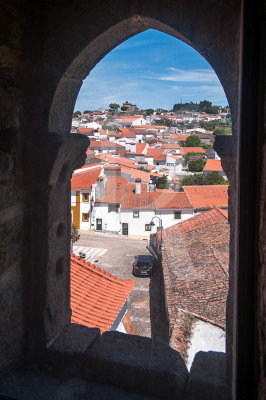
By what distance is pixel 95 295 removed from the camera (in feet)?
12.3

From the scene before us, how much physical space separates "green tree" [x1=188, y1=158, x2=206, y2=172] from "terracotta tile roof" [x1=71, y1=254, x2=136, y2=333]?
1.43 metres

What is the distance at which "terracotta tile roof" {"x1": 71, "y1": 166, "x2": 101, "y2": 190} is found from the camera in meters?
5.84

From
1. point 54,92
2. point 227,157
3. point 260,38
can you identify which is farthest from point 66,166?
point 260,38

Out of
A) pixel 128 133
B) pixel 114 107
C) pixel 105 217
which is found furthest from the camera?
pixel 105 217

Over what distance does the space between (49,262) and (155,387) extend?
0.79 metres

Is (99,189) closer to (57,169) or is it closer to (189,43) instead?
(57,169)

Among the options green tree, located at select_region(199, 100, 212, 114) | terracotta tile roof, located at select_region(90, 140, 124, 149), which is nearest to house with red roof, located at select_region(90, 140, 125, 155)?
terracotta tile roof, located at select_region(90, 140, 124, 149)

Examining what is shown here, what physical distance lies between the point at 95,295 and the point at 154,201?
262 cm

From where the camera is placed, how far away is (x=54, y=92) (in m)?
1.87

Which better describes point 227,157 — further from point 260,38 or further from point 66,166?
point 66,166

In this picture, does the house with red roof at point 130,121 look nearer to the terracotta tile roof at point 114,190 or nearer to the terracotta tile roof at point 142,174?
the terracotta tile roof at point 142,174

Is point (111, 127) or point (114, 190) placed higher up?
point (111, 127)

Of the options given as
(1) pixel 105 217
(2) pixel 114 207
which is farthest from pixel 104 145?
(1) pixel 105 217

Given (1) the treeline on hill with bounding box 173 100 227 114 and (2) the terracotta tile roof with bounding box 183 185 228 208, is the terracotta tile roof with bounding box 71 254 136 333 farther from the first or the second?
(1) the treeline on hill with bounding box 173 100 227 114
